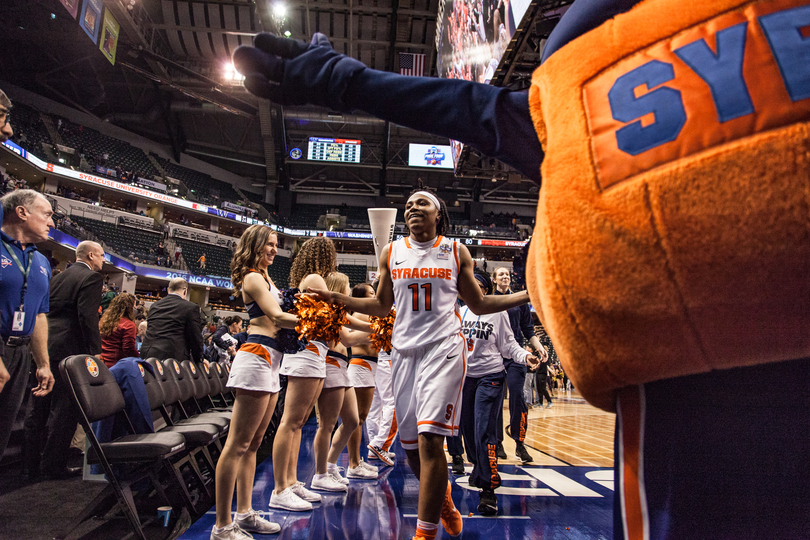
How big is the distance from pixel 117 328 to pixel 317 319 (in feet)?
10.7

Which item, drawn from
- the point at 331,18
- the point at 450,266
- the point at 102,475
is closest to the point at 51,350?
the point at 102,475

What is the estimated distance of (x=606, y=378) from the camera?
0.72m

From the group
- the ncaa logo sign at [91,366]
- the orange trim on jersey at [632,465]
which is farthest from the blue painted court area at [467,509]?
the orange trim on jersey at [632,465]

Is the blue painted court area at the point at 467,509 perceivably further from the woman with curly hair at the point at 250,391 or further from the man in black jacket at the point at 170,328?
the man in black jacket at the point at 170,328

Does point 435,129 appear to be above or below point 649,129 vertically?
above

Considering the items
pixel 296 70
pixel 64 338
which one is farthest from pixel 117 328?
pixel 296 70

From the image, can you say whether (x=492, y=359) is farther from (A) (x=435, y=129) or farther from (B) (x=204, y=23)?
(B) (x=204, y=23)

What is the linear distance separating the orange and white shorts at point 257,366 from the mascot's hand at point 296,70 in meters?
2.13

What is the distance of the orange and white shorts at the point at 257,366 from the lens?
8.91 ft

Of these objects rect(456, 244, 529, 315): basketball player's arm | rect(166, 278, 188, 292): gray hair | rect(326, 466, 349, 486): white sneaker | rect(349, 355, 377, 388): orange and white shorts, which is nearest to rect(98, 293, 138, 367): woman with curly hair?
rect(166, 278, 188, 292): gray hair

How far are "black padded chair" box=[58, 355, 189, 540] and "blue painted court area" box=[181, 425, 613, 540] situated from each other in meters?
0.40

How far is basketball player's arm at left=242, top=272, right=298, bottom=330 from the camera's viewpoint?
2.82 meters

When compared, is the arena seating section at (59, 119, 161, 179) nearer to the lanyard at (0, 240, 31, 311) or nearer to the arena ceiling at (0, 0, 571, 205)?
the arena ceiling at (0, 0, 571, 205)

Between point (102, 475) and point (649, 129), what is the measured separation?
3.95 meters
